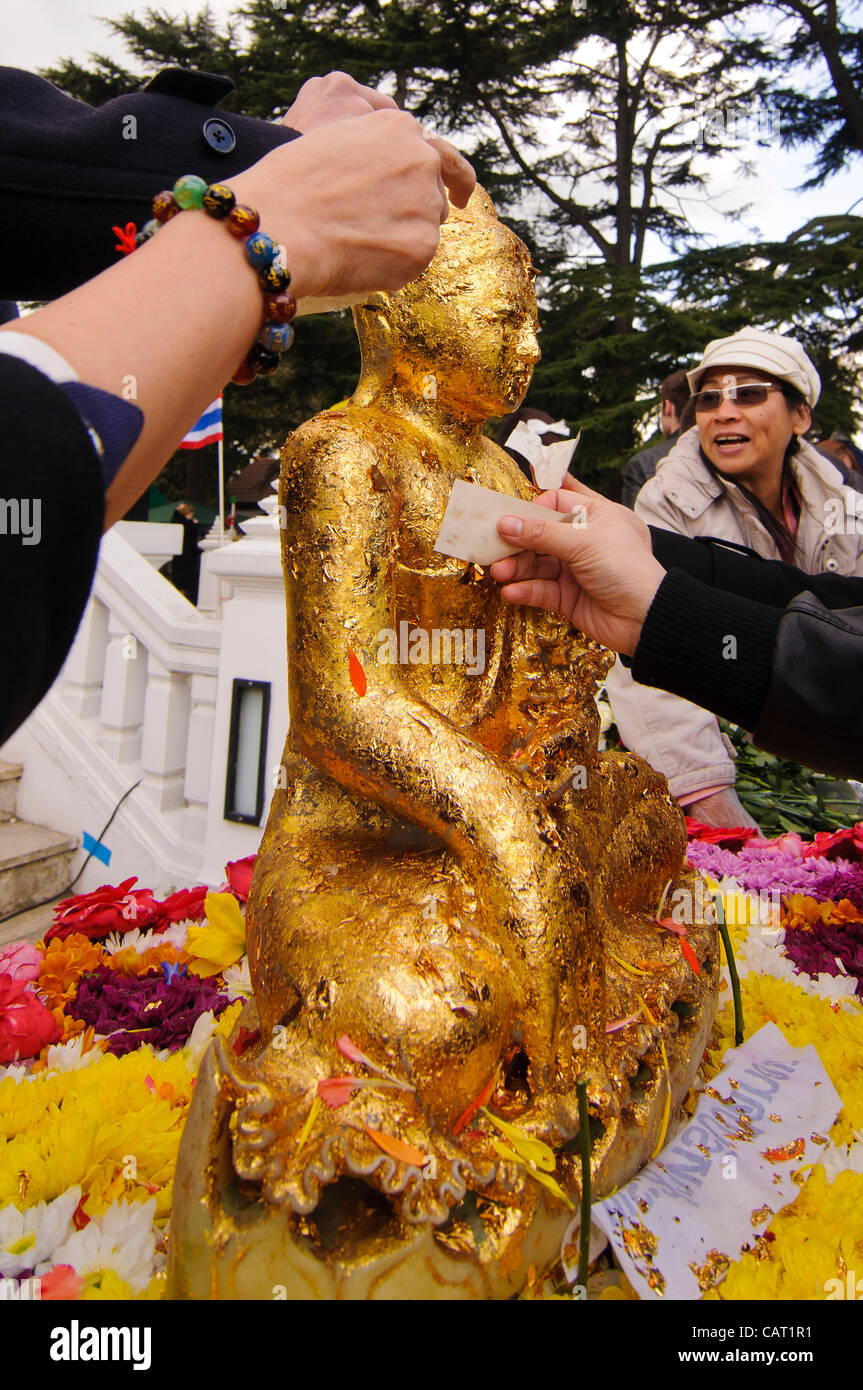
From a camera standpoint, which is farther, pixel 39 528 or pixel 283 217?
pixel 283 217

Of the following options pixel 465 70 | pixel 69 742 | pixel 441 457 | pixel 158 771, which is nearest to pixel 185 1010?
pixel 441 457

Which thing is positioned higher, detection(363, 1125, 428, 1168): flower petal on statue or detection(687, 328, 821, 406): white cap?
detection(687, 328, 821, 406): white cap

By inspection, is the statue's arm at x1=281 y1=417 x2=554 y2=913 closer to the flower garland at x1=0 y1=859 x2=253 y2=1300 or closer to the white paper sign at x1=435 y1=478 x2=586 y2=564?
the white paper sign at x1=435 y1=478 x2=586 y2=564

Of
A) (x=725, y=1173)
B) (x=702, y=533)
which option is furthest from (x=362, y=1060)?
(x=702, y=533)

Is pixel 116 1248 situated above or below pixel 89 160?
below

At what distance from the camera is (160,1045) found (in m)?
1.51

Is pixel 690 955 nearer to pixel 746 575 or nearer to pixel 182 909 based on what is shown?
pixel 746 575

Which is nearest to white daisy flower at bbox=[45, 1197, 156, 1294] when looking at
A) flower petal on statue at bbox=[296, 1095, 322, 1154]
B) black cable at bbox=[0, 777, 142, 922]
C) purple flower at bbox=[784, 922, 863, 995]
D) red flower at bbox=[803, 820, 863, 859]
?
flower petal on statue at bbox=[296, 1095, 322, 1154]

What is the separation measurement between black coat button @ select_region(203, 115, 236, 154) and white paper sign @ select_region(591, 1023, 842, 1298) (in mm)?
1266

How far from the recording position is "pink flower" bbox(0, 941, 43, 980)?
1.71 meters

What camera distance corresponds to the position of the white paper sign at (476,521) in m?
1.21

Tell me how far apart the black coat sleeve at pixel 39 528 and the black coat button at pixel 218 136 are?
588 millimetres

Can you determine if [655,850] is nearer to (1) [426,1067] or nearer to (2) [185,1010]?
(1) [426,1067]

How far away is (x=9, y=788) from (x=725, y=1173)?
10.6ft
